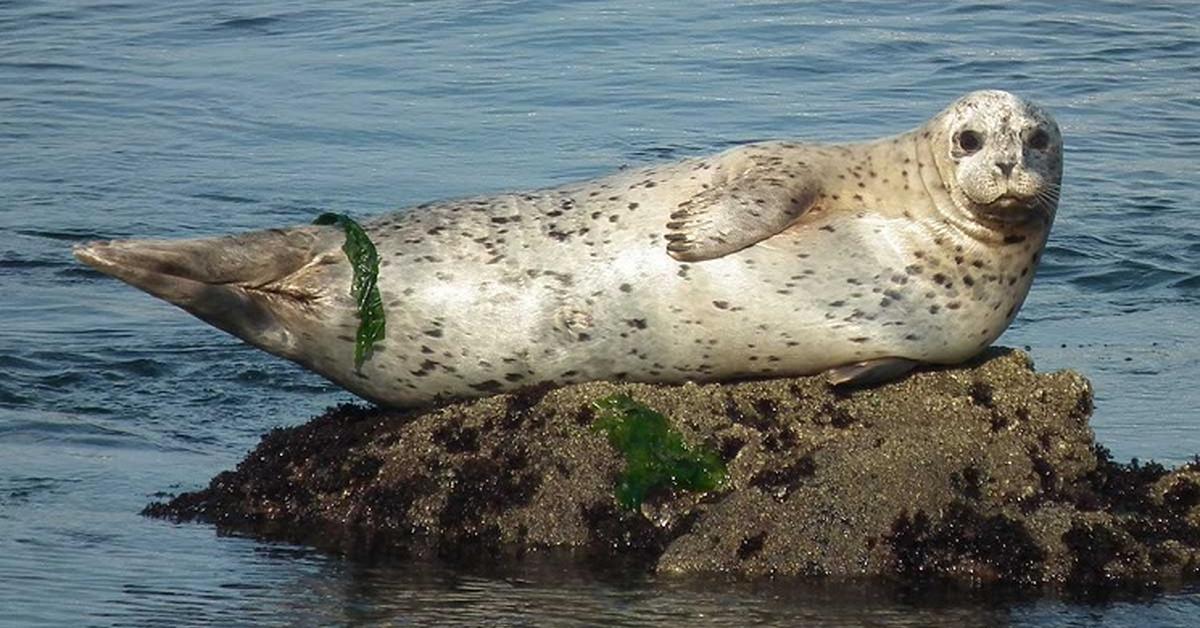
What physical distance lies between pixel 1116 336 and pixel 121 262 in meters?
4.59

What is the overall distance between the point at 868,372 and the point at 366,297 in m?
1.64

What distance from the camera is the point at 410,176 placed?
13547 millimetres

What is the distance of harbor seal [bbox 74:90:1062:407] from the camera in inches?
304

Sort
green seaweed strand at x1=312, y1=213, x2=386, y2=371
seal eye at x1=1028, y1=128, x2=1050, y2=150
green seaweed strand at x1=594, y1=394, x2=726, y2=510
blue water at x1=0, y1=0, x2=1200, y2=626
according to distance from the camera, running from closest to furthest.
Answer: blue water at x1=0, y1=0, x2=1200, y2=626 < green seaweed strand at x1=594, y1=394, x2=726, y2=510 < seal eye at x1=1028, y1=128, x2=1050, y2=150 < green seaweed strand at x1=312, y1=213, x2=386, y2=371

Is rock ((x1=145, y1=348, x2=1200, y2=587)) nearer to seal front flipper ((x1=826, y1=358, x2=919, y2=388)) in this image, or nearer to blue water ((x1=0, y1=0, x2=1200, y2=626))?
seal front flipper ((x1=826, y1=358, x2=919, y2=388))

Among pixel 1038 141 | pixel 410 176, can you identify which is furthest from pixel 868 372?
pixel 410 176

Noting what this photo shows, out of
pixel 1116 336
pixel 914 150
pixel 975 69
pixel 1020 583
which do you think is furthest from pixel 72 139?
pixel 1020 583

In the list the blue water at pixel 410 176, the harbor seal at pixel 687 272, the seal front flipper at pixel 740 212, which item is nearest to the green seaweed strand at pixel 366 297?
the harbor seal at pixel 687 272

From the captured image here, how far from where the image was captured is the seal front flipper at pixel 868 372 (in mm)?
7664

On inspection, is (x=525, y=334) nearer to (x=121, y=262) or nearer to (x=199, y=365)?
(x=121, y=262)

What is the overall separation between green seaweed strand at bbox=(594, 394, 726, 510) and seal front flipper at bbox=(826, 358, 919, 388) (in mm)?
521

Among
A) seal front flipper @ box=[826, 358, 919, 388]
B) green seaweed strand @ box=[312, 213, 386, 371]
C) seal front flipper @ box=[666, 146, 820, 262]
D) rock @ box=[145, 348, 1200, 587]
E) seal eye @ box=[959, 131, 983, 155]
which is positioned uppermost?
seal eye @ box=[959, 131, 983, 155]

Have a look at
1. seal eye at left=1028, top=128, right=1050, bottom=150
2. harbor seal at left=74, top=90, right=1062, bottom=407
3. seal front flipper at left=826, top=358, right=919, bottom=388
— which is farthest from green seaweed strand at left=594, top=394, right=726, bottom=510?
seal eye at left=1028, top=128, right=1050, bottom=150

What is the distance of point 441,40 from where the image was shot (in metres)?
18.3
